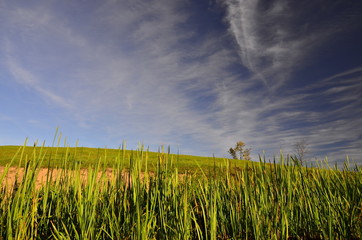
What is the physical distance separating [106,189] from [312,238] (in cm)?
247

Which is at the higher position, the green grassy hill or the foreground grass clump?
the green grassy hill

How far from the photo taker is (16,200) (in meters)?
2.01

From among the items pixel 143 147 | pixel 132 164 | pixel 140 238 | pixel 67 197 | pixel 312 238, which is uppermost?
pixel 143 147

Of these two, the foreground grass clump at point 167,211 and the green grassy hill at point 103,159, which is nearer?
the foreground grass clump at point 167,211

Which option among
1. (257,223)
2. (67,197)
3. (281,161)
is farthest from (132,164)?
(281,161)

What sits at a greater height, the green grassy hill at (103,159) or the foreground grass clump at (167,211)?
the green grassy hill at (103,159)

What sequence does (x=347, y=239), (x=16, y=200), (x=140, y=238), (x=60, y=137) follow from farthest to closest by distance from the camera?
1. (x=60, y=137)
2. (x=347, y=239)
3. (x=16, y=200)
4. (x=140, y=238)

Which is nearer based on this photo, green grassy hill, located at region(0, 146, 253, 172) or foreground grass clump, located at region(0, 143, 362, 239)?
foreground grass clump, located at region(0, 143, 362, 239)

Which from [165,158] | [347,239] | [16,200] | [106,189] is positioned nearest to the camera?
[16,200]

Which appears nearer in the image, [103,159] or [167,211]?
[167,211]

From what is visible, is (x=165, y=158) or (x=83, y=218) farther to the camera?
(x=165, y=158)

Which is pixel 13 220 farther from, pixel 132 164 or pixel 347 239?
pixel 347 239

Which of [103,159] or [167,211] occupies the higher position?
[103,159]

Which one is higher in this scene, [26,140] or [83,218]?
[26,140]
